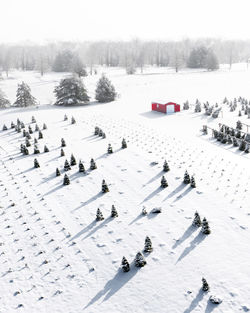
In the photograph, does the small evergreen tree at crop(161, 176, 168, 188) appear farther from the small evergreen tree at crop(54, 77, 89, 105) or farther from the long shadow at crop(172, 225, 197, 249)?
the small evergreen tree at crop(54, 77, 89, 105)

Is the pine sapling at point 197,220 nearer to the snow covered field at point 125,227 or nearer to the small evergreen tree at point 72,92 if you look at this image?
the snow covered field at point 125,227

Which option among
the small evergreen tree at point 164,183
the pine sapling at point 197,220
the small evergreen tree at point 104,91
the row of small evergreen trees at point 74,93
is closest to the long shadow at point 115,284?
the pine sapling at point 197,220

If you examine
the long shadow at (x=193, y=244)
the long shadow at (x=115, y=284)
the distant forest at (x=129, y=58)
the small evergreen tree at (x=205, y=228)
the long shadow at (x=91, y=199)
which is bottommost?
the long shadow at (x=115, y=284)

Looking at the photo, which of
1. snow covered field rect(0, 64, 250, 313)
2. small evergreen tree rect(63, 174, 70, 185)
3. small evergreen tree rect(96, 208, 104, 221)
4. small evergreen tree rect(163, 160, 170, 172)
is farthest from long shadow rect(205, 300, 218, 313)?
small evergreen tree rect(63, 174, 70, 185)

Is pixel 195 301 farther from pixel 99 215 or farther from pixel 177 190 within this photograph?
pixel 177 190

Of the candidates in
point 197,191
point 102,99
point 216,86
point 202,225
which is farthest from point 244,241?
point 216,86

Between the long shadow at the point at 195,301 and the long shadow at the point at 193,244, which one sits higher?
the long shadow at the point at 193,244
